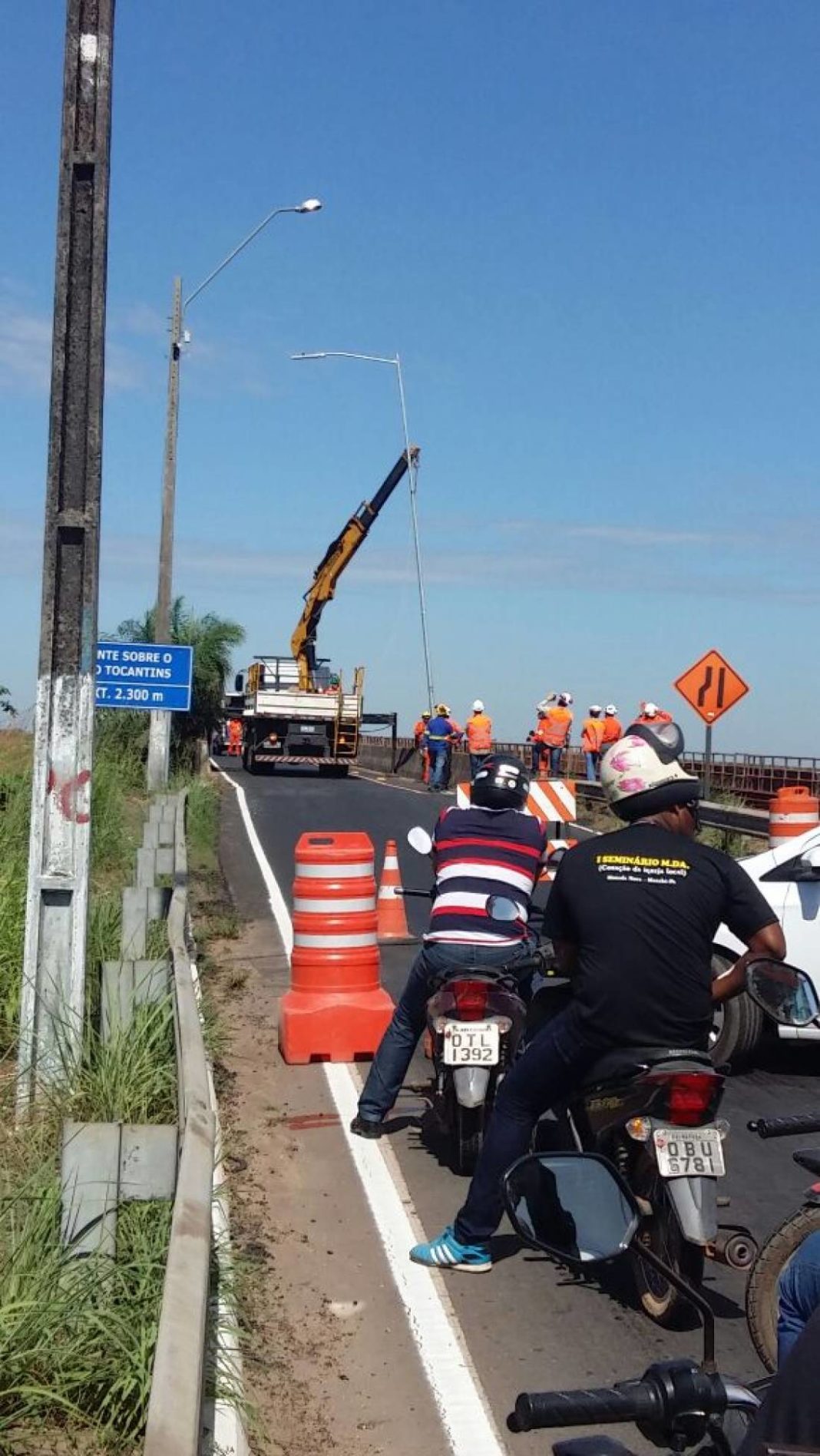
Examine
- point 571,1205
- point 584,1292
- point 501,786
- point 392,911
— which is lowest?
point 584,1292

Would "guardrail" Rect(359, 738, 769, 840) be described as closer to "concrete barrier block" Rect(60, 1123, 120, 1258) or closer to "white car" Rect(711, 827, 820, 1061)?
"white car" Rect(711, 827, 820, 1061)

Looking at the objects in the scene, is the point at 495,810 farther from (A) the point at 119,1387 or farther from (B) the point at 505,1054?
(A) the point at 119,1387

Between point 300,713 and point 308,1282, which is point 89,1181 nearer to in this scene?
point 308,1282

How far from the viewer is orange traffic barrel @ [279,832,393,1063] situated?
9773mm

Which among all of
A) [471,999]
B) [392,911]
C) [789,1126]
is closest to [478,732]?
[392,911]

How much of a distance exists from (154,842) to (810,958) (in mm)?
5158

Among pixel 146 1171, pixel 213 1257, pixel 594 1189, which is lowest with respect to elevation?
pixel 213 1257

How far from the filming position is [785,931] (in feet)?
32.6

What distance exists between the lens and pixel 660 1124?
502cm

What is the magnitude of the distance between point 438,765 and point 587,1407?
115ft

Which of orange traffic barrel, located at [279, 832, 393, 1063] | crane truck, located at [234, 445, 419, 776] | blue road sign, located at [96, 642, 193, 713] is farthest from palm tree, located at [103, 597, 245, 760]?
orange traffic barrel, located at [279, 832, 393, 1063]

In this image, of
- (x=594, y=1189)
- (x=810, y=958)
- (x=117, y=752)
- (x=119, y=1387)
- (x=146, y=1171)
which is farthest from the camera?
(x=117, y=752)

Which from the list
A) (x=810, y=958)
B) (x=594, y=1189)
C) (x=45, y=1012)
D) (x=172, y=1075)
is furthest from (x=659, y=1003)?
(x=810, y=958)

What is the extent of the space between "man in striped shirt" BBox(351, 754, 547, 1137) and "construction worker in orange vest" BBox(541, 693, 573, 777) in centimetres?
2547
